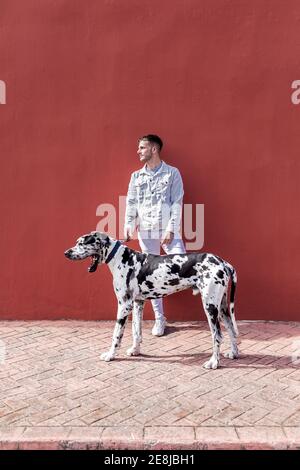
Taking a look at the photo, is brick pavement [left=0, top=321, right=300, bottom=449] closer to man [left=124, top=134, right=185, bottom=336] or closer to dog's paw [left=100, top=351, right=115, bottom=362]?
dog's paw [left=100, top=351, right=115, bottom=362]

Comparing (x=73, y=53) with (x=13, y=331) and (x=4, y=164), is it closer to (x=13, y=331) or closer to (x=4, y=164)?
(x=4, y=164)

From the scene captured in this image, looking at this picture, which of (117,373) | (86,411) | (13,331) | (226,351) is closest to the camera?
(86,411)

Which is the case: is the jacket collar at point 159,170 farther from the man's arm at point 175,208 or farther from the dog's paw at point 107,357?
the dog's paw at point 107,357

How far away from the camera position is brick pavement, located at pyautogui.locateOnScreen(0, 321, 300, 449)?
3.27 m

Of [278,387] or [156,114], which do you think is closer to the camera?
[278,387]

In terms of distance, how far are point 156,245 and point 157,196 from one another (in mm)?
644

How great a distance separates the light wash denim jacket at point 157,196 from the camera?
5594 mm

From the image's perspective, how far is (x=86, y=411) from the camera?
3.68m

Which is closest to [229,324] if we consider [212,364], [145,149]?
[212,364]

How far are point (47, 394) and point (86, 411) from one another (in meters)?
0.53

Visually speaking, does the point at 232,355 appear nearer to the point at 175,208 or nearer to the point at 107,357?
the point at 107,357

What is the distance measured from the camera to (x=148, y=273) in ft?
15.9

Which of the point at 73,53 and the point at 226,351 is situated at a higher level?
the point at 73,53

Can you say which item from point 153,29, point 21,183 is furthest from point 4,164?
point 153,29
